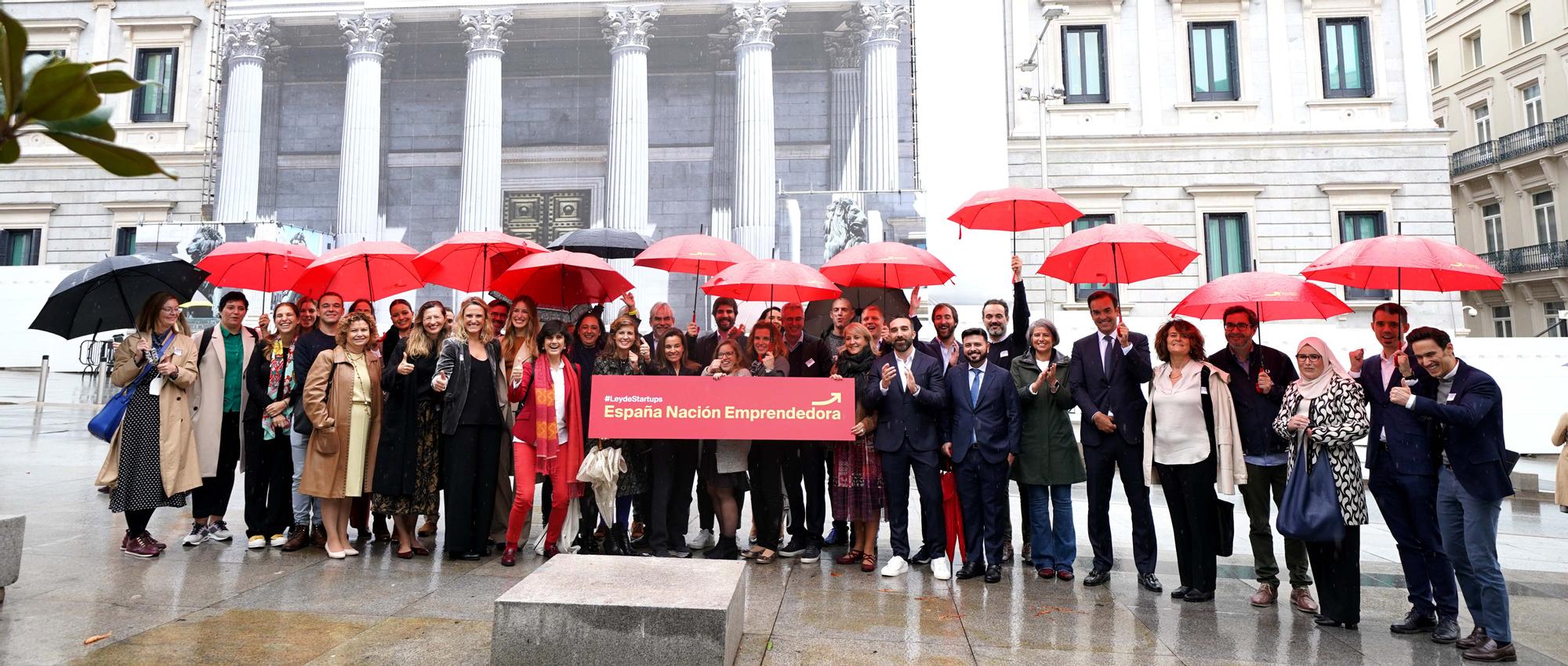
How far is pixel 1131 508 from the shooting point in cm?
586

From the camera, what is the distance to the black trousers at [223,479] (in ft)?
21.5

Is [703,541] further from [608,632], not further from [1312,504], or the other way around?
[1312,504]

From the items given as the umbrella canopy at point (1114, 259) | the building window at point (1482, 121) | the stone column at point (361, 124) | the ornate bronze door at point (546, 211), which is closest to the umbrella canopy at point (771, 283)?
the umbrella canopy at point (1114, 259)

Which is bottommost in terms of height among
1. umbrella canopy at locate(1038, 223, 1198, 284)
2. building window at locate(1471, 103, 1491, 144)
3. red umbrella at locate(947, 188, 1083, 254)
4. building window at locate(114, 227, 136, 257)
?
umbrella canopy at locate(1038, 223, 1198, 284)

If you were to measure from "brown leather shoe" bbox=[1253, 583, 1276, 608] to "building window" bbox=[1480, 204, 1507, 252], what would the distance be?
37.0 m

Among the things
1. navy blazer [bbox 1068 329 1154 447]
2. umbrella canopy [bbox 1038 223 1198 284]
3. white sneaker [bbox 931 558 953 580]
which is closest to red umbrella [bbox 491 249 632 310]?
white sneaker [bbox 931 558 953 580]

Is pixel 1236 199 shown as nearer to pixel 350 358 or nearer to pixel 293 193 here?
pixel 350 358

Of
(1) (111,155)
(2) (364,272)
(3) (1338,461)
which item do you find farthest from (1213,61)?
(1) (111,155)

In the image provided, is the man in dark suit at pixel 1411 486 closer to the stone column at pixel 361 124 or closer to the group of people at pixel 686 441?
the group of people at pixel 686 441

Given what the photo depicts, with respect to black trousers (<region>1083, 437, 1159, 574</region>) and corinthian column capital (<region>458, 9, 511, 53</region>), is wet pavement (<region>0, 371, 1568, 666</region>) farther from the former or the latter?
corinthian column capital (<region>458, 9, 511, 53</region>)

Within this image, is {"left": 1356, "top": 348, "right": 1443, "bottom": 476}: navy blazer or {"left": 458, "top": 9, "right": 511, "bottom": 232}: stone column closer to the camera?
{"left": 1356, "top": 348, "right": 1443, "bottom": 476}: navy blazer

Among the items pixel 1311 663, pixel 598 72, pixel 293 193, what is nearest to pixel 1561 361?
pixel 1311 663

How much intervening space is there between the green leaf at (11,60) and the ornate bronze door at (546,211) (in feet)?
72.7

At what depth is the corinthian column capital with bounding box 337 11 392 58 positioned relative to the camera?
74.4ft
